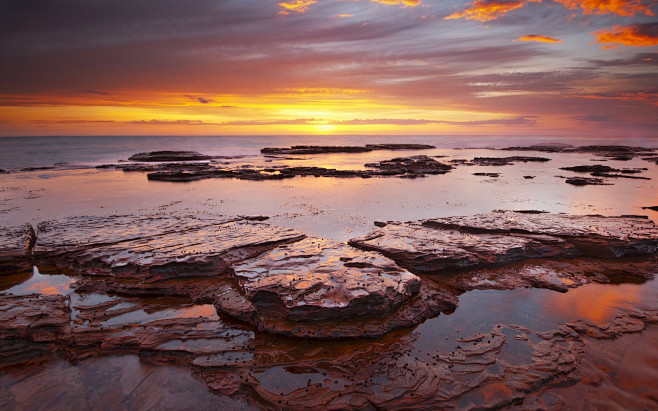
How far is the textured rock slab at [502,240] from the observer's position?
32.5ft

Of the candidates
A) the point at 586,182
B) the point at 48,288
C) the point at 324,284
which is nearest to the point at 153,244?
the point at 48,288

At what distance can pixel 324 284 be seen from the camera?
7.63m

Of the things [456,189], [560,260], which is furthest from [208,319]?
[456,189]

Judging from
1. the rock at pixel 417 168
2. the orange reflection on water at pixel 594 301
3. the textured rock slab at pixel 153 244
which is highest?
the rock at pixel 417 168

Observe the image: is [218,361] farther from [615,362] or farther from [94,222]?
[94,222]

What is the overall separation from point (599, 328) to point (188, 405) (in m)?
8.10

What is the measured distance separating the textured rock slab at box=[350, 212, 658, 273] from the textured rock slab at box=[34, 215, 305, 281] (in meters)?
3.59

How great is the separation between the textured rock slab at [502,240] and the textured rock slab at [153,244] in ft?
11.8

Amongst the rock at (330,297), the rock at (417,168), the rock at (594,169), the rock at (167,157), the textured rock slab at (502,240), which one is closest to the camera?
the rock at (330,297)

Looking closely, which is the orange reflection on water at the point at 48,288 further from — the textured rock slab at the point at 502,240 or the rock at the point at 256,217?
the textured rock slab at the point at 502,240

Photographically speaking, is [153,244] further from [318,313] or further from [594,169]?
[594,169]

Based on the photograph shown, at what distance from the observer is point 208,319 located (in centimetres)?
739

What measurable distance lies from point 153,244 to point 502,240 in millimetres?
11303

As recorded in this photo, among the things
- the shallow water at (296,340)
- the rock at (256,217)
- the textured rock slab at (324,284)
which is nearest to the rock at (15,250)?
the shallow water at (296,340)
